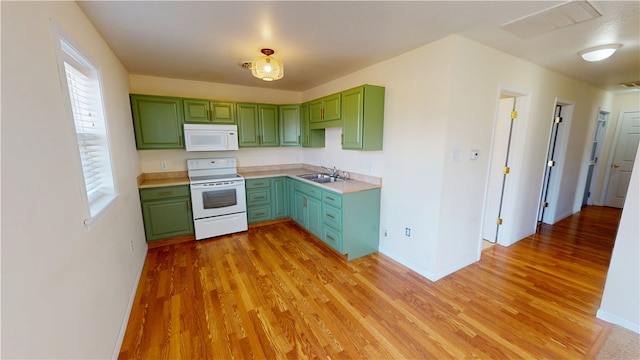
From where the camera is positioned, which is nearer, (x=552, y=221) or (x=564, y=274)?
(x=564, y=274)

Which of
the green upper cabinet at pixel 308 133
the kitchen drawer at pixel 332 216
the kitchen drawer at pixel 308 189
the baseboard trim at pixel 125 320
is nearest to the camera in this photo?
the baseboard trim at pixel 125 320

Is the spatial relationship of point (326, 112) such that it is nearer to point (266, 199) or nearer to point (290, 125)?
point (290, 125)

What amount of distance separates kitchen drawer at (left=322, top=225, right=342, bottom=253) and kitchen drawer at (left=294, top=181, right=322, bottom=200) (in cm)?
46

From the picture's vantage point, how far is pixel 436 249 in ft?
8.19

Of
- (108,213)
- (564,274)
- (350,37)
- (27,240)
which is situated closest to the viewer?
(27,240)

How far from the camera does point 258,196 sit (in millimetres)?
4020

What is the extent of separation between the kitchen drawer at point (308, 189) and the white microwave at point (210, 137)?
1.18 m

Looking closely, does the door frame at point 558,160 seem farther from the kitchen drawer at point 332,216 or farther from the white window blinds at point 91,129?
the white window blinds at point 91,129

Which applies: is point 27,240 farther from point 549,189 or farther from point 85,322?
point 549,189

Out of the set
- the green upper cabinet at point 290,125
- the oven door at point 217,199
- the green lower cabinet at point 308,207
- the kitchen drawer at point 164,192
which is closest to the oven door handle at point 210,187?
the oven door at point 217,199

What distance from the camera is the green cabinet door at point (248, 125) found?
3969 millimetres

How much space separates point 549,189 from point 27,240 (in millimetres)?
5900

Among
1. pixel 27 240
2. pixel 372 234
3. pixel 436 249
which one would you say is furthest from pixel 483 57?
pixel 27 240

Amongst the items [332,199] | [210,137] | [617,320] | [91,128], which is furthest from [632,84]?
[91,128]
